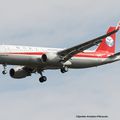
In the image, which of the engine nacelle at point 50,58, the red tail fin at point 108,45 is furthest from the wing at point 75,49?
the red tail fin at point 108,45

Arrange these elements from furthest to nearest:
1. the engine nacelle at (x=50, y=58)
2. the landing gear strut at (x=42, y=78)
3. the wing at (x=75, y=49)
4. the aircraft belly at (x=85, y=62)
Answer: the landing gear strut at (x=42, y=78) < the aircraft belly at (x=85, y=62) < the wing at (x=75, y=49) < the engine nacelle at (x=50, y=58)

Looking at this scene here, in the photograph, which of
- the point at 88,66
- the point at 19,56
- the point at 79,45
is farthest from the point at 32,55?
the point at 88,66

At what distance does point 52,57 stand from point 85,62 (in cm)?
710

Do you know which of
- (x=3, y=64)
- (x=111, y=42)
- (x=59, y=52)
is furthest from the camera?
(x=111, y=42)

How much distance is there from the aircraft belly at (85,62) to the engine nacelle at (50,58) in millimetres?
3898

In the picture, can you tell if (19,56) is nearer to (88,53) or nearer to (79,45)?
(79,45)

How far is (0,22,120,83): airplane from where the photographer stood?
193 feet

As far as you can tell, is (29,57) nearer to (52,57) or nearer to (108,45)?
(52,57)

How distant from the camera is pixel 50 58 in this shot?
61.1 metres

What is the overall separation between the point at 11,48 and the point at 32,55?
2690mm

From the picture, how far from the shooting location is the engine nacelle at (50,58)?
6091 centimetres

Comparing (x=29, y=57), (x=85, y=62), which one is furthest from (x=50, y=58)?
(x=85, y=62)

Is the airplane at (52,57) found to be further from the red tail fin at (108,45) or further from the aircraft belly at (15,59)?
the red tail fin at (108,45)

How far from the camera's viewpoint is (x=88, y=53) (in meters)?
68.7
